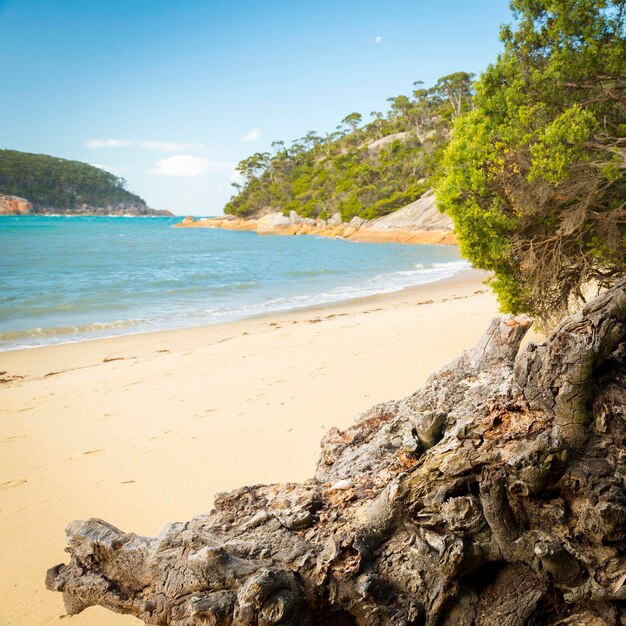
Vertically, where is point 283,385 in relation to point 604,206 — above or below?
below

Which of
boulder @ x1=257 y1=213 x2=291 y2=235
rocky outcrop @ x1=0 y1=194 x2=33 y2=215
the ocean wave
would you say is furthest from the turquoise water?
rocky outcrop @ x1=0 y1=194 x2=33 y2=215

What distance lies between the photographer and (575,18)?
746 centimetres

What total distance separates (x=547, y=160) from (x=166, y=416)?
263 inches

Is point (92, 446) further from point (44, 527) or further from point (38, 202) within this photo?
point (38, 202)

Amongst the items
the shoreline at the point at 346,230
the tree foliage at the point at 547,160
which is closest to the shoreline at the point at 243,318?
the tree foliage at the point at 547,160

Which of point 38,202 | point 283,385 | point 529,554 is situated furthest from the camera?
point 38,202

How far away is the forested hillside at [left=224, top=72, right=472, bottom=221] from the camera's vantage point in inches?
2665

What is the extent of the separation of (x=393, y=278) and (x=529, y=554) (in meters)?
25.2

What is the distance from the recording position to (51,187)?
6639 inches

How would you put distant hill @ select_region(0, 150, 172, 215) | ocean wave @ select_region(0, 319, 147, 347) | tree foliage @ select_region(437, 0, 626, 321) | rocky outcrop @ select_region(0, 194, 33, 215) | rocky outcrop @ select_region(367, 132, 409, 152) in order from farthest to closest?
distant hill @ select_region(0, 150, 172, 215)
rocky outcrop @ select_region(0, 194, 33, 215)
rocky outcrop @ select_region(367, 132, 409, 152)
ocean wave @ select_region(0, 319, 147, 347)
tree foliage @ select_region(437, 0, 626, 321)

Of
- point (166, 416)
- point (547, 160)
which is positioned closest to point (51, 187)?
point (166, 416)

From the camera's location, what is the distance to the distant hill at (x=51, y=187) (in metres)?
158

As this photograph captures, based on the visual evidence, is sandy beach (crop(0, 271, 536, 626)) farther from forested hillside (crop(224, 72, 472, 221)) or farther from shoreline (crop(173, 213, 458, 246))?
forested hillside (crop(224, 72, 472, 221))

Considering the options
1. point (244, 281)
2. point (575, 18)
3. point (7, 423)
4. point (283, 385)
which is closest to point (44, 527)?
point (7, 423)
